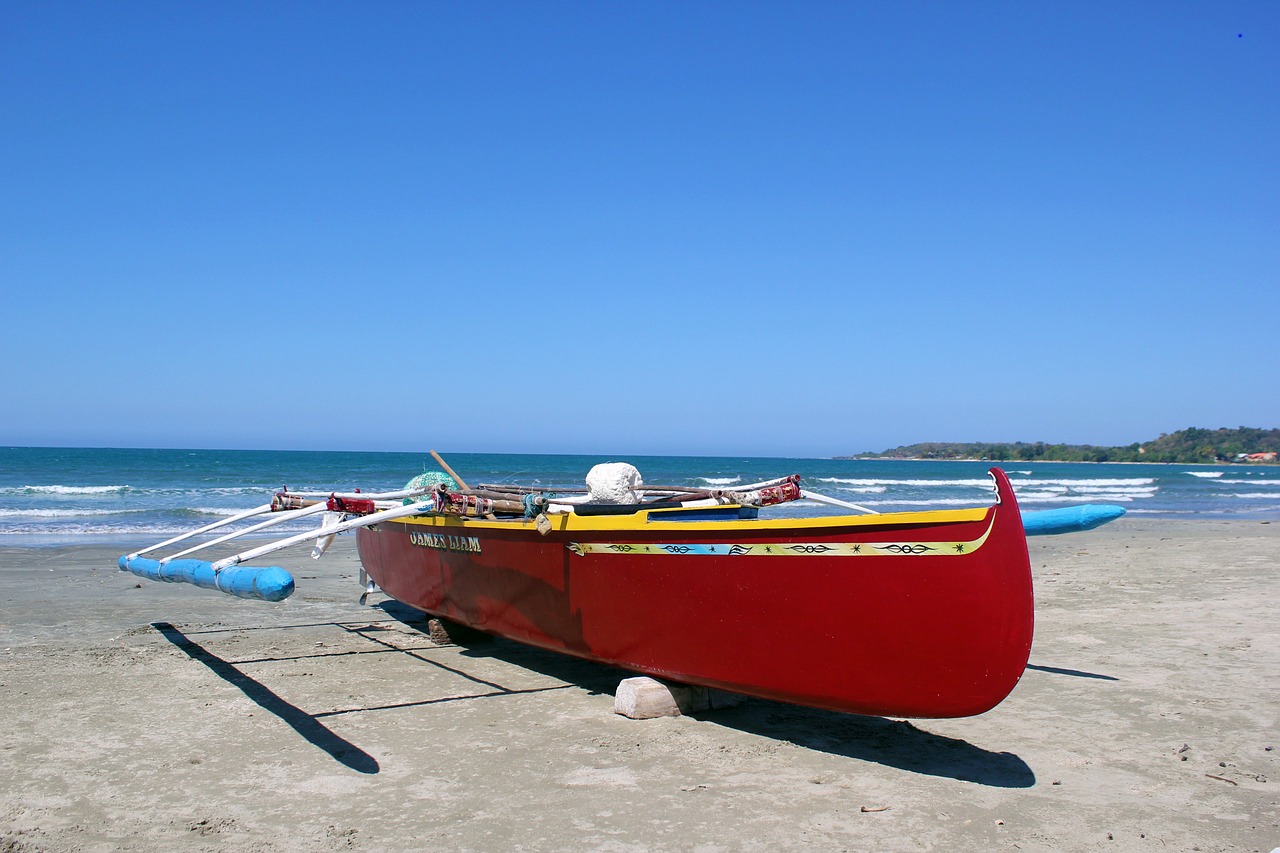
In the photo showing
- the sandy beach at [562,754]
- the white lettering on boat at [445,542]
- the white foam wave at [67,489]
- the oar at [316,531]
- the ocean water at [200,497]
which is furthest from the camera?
the white foam wave at [67,489]

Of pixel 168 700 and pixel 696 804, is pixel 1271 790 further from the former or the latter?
pixel 168 700

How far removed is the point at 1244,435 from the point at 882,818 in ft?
441

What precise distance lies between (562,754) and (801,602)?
1411mm

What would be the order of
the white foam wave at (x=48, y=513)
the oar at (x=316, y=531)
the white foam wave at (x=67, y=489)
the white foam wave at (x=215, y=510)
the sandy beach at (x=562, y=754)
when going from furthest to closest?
the white foam wave at (x=67, y=489), the white foam wave at (x=215, y=510), the white foam wave at (x=48, y=513), the oar at (x=316, y=531), the sandy beach at (x=562, y=754)

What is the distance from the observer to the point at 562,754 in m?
4.57

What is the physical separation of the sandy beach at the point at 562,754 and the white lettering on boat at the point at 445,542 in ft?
2.74

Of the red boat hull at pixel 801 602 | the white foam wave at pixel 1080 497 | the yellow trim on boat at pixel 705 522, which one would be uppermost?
the yellow trim on boat at pixel 705 522

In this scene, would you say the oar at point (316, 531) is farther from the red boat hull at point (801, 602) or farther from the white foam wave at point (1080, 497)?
the white foam wave at point (1080, 497)

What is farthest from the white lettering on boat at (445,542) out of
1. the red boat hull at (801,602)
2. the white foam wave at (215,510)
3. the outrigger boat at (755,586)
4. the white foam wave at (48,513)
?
the white foam wave at (48,513)

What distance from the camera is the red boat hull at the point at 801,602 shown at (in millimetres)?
3934

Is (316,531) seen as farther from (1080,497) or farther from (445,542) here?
(1080,497)

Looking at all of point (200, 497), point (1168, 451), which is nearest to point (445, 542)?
point (200, 497)

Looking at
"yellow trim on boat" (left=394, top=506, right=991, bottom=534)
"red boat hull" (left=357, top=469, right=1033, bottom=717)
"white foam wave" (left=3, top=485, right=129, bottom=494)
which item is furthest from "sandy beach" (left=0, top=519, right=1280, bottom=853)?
"white foam wave" (left=3, top=485, right=129, bottom=494)

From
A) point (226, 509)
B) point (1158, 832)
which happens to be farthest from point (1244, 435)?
point (1158, 832)
